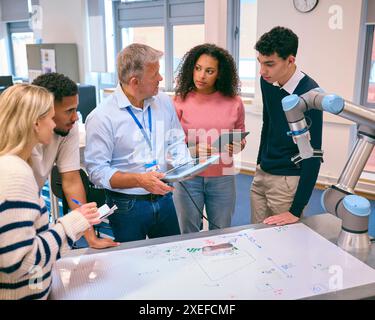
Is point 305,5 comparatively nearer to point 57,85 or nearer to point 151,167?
point 151,167

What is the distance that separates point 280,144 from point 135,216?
754mm

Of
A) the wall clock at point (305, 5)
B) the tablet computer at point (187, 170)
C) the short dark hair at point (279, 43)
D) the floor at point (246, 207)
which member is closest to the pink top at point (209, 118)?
the tablet computer at point (187, 170)

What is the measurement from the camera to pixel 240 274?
1.27 meters

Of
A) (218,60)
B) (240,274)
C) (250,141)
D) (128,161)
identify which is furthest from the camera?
(250,141)

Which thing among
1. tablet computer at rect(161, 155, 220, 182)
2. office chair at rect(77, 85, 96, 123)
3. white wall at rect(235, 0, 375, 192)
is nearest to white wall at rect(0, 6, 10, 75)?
office chair at rect(77, 85, 96, 123)

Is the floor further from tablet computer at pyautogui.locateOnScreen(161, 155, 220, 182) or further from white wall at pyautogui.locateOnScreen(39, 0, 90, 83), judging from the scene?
white wall at pyautogui.locateOnScreen(39, 0, 90, 83)

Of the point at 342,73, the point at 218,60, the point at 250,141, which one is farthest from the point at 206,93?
the point at 250,141

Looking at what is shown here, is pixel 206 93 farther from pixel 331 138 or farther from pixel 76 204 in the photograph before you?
pixel 331 138

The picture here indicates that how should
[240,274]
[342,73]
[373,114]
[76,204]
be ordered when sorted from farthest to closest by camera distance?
[342,73]
[76,204]
[373,114]
[240,274]

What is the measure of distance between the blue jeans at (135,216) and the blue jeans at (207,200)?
0.31m

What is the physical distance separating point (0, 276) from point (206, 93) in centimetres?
145

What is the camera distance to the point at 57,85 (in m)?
1.40

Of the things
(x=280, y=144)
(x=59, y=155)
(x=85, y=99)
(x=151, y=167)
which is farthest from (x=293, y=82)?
(x=85, y=99)
